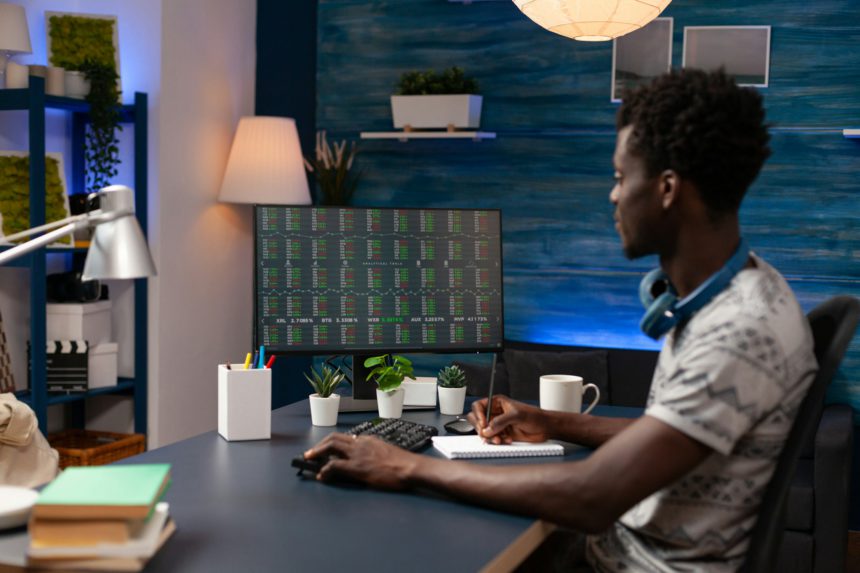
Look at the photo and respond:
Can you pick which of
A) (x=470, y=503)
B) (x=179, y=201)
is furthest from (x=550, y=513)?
(x=179, y=201)

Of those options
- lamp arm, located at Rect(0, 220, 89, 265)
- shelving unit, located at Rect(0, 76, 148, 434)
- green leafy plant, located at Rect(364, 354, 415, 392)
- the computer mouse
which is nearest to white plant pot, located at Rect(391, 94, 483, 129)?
shelving unit, located at Rect(0, 76, 148, 434)

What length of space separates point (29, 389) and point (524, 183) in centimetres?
227

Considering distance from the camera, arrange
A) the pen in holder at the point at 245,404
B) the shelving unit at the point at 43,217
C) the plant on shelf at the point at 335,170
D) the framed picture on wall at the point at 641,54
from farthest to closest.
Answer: the plant on shelf at the point at 335,170
the framed picture on wall at the point at 641,54
the shelving unit at the point at 43,217
the pen in holder at the point at 245,404

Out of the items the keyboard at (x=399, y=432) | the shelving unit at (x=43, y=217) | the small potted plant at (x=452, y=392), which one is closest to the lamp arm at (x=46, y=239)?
the keyboard at (x=399, y=432)

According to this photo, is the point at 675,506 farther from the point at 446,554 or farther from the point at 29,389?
the point at 29,389

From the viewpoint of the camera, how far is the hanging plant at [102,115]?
3.76 m

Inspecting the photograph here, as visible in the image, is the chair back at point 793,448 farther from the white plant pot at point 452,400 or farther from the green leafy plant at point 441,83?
the green leafy plant at point 441,83

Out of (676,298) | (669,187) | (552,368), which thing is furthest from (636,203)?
(552,368)

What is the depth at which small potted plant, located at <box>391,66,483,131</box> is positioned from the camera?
4.38m

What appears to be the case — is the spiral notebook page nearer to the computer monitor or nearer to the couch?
the computer monitor

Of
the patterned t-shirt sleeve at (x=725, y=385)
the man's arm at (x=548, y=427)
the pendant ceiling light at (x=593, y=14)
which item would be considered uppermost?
the pendant ceiling light at (x=593, y=14)

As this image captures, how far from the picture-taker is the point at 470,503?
1.62 meters

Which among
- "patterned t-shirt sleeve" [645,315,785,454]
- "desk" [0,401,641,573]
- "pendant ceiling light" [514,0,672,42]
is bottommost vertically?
"desk" [0,401,641,573]

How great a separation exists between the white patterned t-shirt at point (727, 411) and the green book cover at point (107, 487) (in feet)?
2.31
